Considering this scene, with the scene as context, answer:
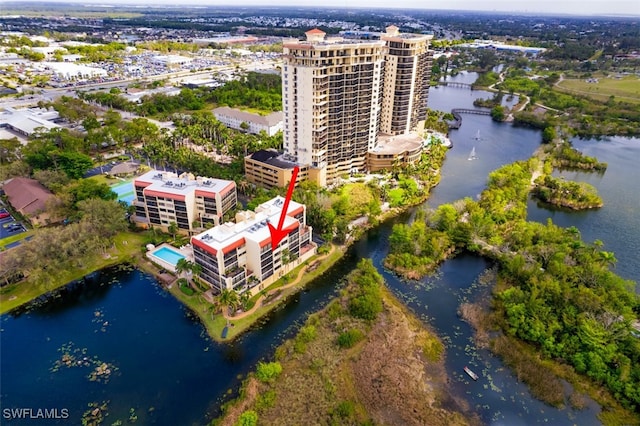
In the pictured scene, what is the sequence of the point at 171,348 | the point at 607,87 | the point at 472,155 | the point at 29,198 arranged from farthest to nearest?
the point at 607,87, the point at 472,155, the point at 29,198, the point at 171,348

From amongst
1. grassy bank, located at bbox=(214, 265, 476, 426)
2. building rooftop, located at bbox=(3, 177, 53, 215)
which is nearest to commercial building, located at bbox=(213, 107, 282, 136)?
building rooftop, located at bbox=(3, 177, 53, 215)

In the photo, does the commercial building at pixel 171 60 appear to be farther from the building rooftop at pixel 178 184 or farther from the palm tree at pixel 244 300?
the palm tree at pixel 244 300

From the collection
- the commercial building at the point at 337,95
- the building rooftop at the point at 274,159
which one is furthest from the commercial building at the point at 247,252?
the commercial building at the point at 337,95

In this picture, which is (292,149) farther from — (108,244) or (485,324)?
(485,324)

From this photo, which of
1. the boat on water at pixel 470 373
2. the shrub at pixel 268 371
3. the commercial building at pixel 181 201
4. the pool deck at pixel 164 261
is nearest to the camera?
the shrub at pixel 268 371

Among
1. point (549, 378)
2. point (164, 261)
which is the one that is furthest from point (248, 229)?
point (549, 378)

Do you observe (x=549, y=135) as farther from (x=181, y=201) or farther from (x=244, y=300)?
(x=244, y=300)
